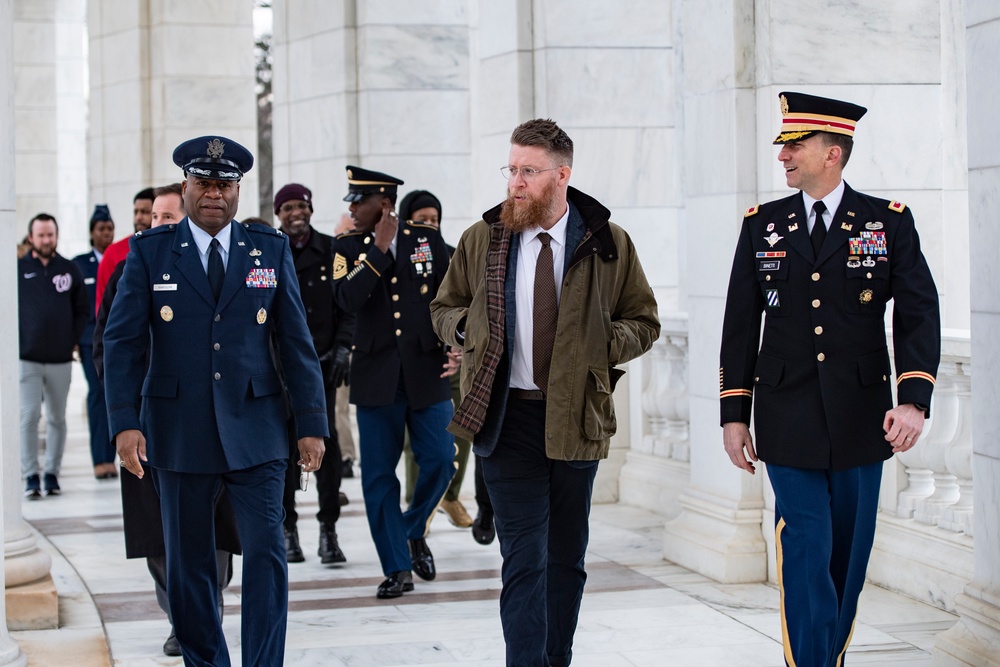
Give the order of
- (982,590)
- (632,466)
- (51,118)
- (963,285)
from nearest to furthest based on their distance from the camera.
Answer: (982,590)
(963,285)
(632,466)
(51,118)

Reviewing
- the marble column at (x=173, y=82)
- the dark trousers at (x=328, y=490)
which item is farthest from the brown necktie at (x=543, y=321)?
the marble column at (x=173, y=82)

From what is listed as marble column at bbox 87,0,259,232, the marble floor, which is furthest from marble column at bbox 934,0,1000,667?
marble column at bbox 87,0,259,232

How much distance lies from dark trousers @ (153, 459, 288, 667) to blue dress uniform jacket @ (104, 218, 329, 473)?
9cm

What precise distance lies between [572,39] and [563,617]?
554cm

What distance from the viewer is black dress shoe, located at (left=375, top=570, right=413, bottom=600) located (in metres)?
7.43

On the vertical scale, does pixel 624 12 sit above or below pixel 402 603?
above

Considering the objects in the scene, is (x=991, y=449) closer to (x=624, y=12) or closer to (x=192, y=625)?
(x=192, y=625)

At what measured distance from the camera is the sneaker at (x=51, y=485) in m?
11.7

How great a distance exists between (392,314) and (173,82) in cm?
1205

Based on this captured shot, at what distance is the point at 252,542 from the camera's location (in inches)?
207

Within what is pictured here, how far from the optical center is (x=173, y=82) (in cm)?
1880

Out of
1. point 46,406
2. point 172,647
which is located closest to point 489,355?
point 172,647

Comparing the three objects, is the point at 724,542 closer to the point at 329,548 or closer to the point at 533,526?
the point at 329,548

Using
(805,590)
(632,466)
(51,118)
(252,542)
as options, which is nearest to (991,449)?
(805,590)
